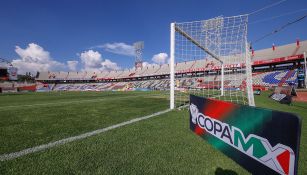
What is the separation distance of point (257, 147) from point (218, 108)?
879mm

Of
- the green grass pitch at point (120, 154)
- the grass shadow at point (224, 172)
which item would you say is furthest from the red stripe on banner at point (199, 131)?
the grass shadow at point (224, 172)

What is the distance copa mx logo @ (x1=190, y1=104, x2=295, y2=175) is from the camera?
1563 mm

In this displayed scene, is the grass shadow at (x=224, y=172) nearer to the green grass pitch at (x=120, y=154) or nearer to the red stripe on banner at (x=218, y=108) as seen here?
the green grass pitch at (x=120, y=154)

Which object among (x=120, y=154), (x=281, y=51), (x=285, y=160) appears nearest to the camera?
(x=285, y=160)

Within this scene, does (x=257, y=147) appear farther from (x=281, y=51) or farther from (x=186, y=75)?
(x=281, y=51)

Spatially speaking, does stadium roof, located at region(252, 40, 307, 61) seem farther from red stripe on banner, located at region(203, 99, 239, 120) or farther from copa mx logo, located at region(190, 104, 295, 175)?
copa mx logo, located at region(190, 104, 295, 175)

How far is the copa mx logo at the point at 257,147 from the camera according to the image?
1563 millimetres

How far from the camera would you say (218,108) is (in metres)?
2.72

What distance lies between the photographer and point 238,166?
238cm

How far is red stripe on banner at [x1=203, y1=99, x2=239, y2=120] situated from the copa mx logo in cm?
9

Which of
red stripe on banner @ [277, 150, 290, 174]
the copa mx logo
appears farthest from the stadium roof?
red stripe on banner @ [277, 150, 290, 174]

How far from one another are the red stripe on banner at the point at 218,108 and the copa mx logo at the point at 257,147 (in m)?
0.09

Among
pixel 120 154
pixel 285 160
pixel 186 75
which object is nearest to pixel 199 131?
pixel 120 154

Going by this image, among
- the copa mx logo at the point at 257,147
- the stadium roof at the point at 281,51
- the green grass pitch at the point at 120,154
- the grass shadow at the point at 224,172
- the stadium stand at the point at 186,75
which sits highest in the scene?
the stadium roof at the point at 281,51
